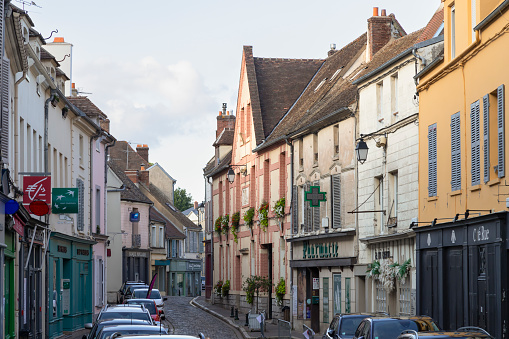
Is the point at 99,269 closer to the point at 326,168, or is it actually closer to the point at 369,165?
the point at 326,168

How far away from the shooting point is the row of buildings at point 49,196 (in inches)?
843

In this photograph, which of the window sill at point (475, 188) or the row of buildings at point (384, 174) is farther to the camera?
the window sill at point (475, 188)

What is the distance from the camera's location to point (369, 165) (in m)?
27.9

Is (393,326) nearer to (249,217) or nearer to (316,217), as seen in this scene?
(316,217)

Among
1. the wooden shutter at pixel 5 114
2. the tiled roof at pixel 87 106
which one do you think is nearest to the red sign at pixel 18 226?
the wooden shutter at pixel 5 114

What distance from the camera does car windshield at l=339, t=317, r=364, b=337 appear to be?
745 inches

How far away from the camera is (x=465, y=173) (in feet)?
65.6

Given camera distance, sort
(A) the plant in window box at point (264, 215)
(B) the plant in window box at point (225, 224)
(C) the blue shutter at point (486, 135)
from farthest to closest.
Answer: (B) the plant in window box at point (225, 224)
(A) the plant in window box at point (264, 215)
(C) the blue shutter at point (486, 135)

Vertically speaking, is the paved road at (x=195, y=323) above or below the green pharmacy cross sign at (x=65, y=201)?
below

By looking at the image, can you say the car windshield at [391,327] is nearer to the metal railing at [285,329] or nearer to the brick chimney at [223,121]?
the metal railing at [285,329]

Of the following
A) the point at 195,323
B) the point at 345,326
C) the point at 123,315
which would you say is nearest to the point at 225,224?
the point at 195,323

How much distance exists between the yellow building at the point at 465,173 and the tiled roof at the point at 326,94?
765 centimetres

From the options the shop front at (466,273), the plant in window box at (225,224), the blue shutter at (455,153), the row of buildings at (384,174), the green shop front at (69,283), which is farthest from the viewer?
the plant in window box at (225,224)

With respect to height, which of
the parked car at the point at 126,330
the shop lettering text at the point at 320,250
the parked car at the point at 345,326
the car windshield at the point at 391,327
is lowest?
the parked car at the point at 345,326
